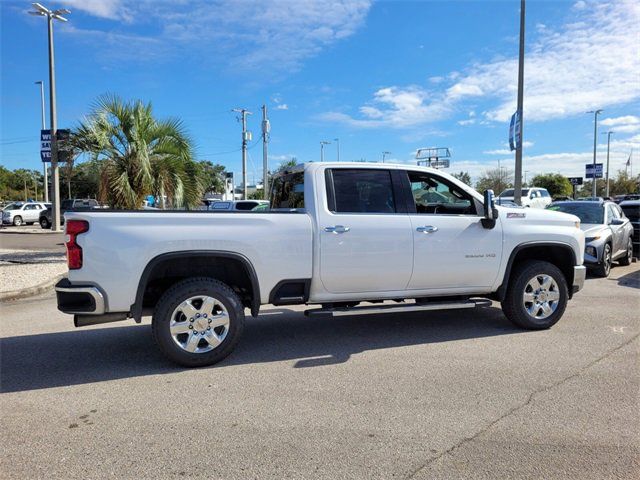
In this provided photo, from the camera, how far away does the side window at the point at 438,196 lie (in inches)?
218

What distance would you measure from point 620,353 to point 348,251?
303 cm

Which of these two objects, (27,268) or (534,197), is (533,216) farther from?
(534,197)

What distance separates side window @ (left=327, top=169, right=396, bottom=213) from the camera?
5.12m

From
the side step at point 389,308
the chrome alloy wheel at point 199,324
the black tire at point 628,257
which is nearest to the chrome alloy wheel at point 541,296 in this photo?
the side step at point 389,308

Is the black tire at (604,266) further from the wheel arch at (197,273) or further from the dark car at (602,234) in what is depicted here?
the wheel arch at (197,273)

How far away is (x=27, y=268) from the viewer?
36.2ft

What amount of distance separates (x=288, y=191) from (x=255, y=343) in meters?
1.86

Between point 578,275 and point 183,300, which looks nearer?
point 183,300

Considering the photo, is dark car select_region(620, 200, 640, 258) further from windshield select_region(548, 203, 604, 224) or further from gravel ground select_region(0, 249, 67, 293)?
gravel ground select_region(0, 249, 67, 293)

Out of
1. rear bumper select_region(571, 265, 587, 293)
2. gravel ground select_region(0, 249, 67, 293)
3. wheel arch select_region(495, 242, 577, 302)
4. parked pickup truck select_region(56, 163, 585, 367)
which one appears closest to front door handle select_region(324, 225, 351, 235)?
parked pickup truck select_region(56, 163, 585, 367)

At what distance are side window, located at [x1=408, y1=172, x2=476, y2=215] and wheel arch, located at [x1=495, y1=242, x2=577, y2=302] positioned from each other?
0.79m

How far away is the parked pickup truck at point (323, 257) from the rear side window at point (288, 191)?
0.02 metres

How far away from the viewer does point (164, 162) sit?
11.5 m

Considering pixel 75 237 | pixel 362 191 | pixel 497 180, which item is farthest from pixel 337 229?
pixel 497 180
